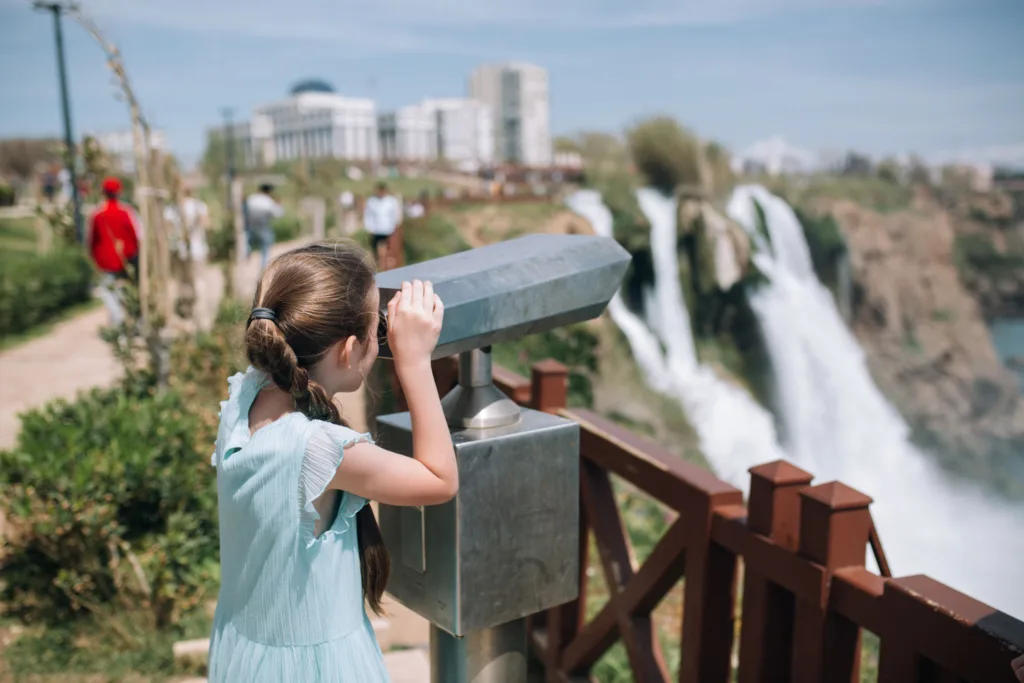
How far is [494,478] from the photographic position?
141cm

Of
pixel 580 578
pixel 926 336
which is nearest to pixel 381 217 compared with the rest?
pixel 580 578

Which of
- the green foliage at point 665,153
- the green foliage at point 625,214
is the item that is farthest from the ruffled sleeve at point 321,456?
the green foliage at point 665,153

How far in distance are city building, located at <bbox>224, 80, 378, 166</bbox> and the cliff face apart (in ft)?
199

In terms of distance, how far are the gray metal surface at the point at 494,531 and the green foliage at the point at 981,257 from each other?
96.9ft

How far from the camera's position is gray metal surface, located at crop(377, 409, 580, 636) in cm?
139

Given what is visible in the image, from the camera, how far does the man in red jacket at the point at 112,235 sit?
244 inches

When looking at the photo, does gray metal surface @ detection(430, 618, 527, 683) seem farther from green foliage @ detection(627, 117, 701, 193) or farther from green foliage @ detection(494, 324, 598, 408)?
green foliage @ detection(627, 117, 701, 193)

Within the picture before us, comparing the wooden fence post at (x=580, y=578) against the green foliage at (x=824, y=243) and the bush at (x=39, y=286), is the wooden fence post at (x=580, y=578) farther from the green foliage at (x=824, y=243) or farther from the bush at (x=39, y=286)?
the green foliage at (x=824, y=243)

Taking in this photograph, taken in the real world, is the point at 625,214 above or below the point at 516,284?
below

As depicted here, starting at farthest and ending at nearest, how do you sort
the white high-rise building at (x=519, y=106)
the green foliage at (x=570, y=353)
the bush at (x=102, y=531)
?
1. the white high-rise building at (x=519, y=106)
2. the green foliage at (x=570, y=353)
3. the bush at (x=102, y=531)

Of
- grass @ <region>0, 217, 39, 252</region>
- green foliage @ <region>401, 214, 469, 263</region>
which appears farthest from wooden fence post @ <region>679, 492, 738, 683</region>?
grass @ <region>0, 217, 39, 252</region>

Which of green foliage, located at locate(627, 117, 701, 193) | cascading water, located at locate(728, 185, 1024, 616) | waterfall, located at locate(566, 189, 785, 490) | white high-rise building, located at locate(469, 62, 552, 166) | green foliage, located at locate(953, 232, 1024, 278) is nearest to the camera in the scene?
waterfall, located at locate(566, 189, 785, 490)

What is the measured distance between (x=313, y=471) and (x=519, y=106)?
90.8 m

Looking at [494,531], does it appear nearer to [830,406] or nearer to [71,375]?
[71,375]
